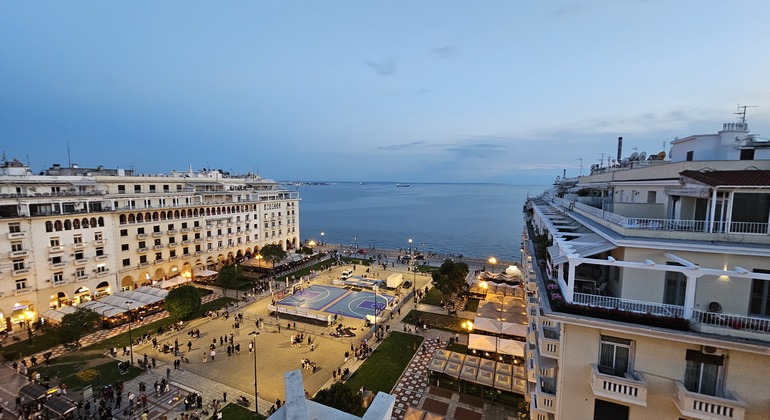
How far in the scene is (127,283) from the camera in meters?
46.1

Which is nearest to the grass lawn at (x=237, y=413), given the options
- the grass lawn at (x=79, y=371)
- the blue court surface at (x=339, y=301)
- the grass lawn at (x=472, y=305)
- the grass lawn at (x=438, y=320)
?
the grass lawn at (x=79, y=371)

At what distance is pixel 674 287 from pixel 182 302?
39.0m

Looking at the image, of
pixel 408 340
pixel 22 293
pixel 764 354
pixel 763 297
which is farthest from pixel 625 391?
pixel 22 293

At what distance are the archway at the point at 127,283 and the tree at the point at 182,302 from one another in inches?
630

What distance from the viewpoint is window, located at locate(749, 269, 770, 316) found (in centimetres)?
1063

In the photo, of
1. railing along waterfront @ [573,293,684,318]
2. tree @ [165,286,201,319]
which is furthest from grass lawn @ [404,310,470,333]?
railing along waterfront @ [573,293,684,318]

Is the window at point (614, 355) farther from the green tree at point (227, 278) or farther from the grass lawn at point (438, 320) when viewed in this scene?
the green tree at point (227, 278)

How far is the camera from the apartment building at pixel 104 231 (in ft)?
118

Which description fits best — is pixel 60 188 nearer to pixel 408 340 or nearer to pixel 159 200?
pixel 159 200

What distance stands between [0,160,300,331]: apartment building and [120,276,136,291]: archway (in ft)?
0.36

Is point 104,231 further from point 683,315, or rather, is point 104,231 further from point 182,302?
point 683,315

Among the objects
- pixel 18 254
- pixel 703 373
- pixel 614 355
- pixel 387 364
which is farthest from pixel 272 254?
pixel 703 373

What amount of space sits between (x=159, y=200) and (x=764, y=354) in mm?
59854

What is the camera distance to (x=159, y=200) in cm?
4978
